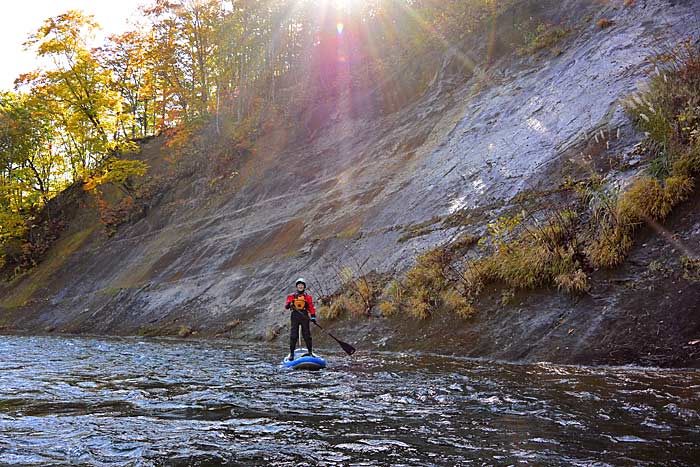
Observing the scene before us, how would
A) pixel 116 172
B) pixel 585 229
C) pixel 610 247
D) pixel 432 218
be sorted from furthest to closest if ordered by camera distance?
pixel 116 172 < pixel 432 218 < pixel 585 229 < pixel 610 247

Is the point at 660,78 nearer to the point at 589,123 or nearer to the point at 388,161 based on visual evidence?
the point at 589,123

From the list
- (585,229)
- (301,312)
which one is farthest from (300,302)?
(585,229)

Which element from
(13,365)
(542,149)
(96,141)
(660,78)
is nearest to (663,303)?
(660,78)

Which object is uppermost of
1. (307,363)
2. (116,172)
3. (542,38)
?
(542,38)

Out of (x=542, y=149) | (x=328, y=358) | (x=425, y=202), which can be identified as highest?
(x=542, y=149)

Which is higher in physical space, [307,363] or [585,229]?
[585,229]

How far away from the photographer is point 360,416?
6.23m

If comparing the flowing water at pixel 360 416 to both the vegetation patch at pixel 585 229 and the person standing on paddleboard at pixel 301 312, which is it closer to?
the person standing on paddleboard at pixel 301 312

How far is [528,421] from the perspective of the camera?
5.70 meters

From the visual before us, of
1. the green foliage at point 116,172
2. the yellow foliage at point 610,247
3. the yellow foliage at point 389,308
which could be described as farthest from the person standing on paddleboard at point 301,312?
the green foliage at point 116,172

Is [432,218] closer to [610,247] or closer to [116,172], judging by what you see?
[610,247]

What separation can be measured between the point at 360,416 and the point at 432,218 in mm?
11262

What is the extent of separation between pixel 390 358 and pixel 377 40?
24.3m

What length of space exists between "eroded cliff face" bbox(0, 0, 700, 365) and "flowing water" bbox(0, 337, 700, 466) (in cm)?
153
